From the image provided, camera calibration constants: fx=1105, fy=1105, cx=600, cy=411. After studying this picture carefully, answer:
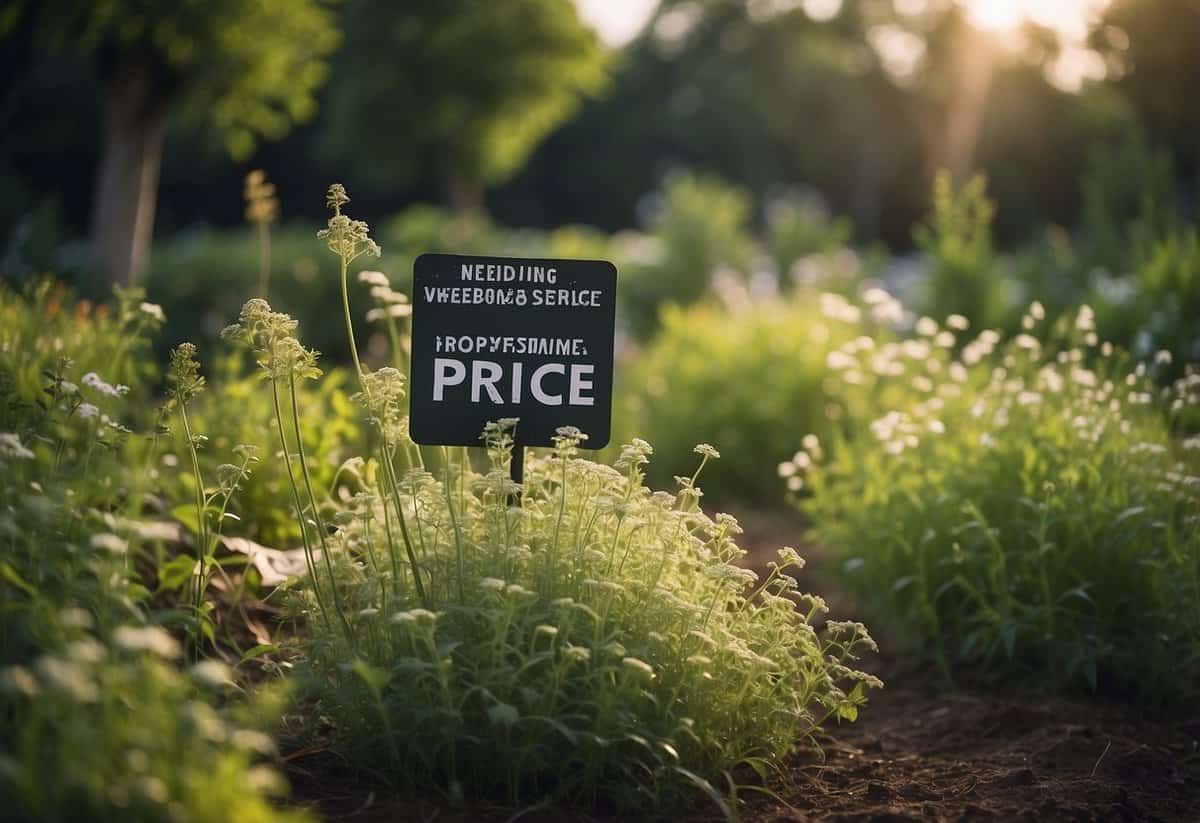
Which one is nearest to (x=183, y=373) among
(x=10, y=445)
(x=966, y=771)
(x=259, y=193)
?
(x=10, y=445)

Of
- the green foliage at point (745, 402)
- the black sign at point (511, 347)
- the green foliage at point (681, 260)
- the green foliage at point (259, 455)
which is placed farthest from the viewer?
the green foliage at point (681, 260)

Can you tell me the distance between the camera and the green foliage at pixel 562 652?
7.30 ft

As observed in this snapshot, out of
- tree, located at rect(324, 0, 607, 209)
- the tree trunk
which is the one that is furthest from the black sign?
tree, located at rect(324, 0, 607, 209)

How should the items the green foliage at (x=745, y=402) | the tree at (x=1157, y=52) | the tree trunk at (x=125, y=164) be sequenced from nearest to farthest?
1. the green foliage at (x=745, y=402)
2. the tree trunk at (x=125, y=164)
3. the tree at (x=1157, y=52)

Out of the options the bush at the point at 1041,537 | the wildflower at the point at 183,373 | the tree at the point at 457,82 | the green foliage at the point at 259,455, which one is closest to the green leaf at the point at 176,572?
the green foliage at the point at 259,455

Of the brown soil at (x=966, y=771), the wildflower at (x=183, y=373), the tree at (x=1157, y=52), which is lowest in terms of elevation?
the brown soil at (x=966, y=771)

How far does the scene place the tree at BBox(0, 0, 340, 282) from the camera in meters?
6.60

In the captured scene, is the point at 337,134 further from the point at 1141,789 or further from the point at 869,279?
the point at 1141,789

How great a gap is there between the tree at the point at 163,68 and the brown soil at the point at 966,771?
18.0ft

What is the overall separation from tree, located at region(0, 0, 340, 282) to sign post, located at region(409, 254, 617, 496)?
15.6ft

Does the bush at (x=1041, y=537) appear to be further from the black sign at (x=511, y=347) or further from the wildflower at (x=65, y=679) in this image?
the wildflower at (x=65, y=679)

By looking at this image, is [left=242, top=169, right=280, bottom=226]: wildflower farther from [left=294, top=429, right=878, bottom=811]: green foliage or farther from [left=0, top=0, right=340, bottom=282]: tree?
[left=0, top=0, right=340, bottom=282]: tree

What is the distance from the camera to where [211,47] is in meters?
6.93

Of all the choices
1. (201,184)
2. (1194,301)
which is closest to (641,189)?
(201,184)
